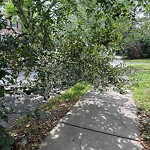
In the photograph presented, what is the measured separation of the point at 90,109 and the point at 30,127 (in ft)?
4.73

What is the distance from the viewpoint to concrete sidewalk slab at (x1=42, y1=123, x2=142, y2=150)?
321cm

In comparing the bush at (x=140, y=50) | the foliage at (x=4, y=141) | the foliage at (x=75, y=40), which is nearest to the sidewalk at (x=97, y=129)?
the foliage at (x=75, y=40)

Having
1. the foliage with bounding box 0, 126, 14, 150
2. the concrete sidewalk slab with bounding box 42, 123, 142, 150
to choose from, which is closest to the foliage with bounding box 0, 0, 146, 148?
the concrete sidewalk slab with bounding box 42, 123, 142, 150

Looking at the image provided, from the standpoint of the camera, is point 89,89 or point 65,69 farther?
point 89,89

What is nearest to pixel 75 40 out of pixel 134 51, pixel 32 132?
pixel 32 132

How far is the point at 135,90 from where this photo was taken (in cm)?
755

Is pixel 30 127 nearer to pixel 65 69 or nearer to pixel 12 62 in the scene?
pixel 65 69

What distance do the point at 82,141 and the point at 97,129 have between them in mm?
540

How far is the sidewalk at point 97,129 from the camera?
3.29m

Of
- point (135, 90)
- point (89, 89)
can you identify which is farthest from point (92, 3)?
point (135, 90)

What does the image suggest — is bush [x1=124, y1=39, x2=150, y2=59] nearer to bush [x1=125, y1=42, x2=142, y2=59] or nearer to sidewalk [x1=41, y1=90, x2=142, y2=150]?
bush [x1=125, y1=42, x2=142, y2=59]

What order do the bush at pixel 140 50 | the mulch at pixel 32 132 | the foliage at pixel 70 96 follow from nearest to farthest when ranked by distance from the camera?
the mulch at pixel 32 132, the foliage at pixel 70 96, the bush at pixel 140 50

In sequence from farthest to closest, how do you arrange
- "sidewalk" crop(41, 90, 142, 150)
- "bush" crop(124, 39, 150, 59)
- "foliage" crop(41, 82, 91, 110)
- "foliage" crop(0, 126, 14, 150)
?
"bush" crop(124, 39, 150, 59) < "foliage" crop(41, 82, 91, 110) < "sidewalk" crop(41, 90, 142, 150) < "foliage" crop(0, 126, 14, 150)

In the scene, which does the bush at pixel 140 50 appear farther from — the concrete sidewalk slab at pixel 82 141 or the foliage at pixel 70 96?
the concrete sidewalk slab at pixel 82 141
